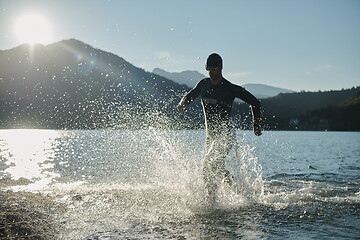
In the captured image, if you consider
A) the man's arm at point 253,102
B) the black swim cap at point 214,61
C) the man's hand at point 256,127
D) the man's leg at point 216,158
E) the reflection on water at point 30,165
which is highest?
the black swim cap at point 214,61

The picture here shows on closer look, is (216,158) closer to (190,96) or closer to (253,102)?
(253,102)

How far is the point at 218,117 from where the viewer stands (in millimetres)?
7684

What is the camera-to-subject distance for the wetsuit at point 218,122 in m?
7.61

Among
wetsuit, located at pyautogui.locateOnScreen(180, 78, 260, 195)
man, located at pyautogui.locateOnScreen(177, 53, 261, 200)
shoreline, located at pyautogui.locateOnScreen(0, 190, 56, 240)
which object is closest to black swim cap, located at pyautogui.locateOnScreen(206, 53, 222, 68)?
man, located at pyautogui.locateOnScreen(177, 53, 261, 200)

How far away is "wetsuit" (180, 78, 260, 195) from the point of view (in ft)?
25.0

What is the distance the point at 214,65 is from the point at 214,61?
9 centimetres

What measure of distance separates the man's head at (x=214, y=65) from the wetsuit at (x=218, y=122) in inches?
8.4

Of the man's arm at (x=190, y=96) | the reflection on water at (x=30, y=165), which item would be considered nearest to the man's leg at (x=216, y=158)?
the man's arm at (x=190, y=96)

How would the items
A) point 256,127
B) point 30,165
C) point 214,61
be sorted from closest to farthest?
1. point 214,61
2. point 256,127
3. point 30,165

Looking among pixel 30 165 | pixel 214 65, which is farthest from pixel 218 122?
pixel 30 165

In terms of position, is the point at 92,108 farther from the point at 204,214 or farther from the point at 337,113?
the point at 204,214

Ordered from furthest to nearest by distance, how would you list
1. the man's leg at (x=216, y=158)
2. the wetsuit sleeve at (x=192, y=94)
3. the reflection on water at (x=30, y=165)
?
1. the reflection on water at (x=30, y=165)
2. the wetsuit sleeve at (x=192, y=94)
3. the man's leg at (x=216, y=158)

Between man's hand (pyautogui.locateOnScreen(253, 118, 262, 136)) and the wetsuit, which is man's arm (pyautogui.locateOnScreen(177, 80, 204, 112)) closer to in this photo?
the wetsuit

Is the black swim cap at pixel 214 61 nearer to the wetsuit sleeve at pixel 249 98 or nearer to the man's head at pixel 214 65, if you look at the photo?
the man's head at pixel 214 65
